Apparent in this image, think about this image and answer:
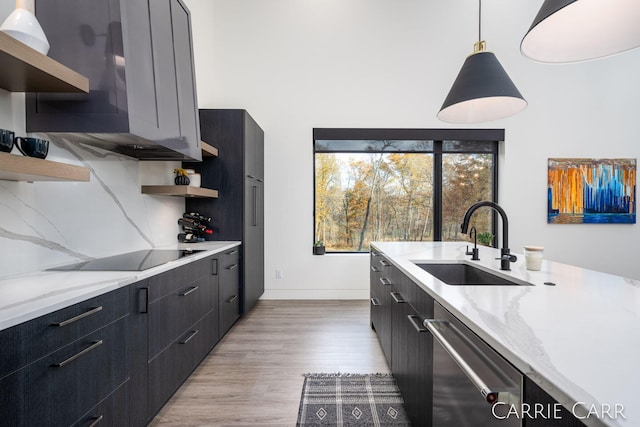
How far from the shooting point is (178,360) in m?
1.92

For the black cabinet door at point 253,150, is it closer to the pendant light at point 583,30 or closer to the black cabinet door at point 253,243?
the black cabinet door at point 253,243

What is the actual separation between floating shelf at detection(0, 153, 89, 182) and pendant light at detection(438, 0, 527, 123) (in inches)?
79.7

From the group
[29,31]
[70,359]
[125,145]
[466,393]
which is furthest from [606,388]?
[125,145]

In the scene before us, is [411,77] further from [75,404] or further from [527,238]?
[75,404]

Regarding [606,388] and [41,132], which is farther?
[41,132]

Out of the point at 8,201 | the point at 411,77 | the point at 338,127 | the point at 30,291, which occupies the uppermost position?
the point at 411,77

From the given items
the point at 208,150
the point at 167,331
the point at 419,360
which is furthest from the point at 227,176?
the point at 419,360

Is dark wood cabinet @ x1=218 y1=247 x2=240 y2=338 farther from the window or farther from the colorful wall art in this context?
the colorful wall art

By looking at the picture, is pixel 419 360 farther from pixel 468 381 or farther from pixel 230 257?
pixel 230 257

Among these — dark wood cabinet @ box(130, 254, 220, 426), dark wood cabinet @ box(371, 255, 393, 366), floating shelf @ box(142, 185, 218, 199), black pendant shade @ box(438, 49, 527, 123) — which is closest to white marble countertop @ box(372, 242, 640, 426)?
dark wood cabinet @ box(371, 255, 393, 366)

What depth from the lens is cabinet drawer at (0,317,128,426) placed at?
93cm

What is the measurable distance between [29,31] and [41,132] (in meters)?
0.48

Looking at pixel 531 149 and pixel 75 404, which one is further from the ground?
pixel 531 149

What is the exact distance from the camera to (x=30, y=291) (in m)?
1.18
